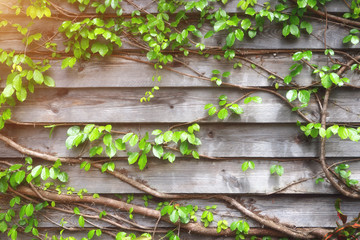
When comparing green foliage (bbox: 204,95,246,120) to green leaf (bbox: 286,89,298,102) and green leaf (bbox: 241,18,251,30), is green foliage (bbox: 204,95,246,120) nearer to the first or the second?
green leaf (bbox: 286,89,298,102)

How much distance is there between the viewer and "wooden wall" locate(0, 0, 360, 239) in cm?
147

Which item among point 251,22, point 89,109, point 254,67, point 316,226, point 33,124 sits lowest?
point 316,226

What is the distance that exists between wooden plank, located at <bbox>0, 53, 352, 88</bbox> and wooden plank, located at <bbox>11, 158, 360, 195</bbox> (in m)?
0.44

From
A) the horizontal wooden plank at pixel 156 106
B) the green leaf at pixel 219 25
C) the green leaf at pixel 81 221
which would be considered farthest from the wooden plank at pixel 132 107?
the green leaf at pixel 81 221

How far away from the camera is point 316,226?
1551mm

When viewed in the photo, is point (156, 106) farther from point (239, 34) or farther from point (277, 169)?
point (277, 169)

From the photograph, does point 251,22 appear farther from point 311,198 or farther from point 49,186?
point 49,186

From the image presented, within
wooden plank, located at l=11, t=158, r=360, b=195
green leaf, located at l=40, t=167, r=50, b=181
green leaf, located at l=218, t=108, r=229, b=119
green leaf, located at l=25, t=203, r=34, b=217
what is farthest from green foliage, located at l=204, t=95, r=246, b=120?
green leaf, located at l=25, t=203, r=34, b=217

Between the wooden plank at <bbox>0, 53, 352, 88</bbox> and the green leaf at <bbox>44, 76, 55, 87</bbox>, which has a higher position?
the wooden plank at <bbox>0, 53, 352, 88</bbox>

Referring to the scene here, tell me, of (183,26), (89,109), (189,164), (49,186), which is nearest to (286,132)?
(189,164)

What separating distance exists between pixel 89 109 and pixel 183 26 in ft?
2.25

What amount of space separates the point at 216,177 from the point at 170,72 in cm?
64

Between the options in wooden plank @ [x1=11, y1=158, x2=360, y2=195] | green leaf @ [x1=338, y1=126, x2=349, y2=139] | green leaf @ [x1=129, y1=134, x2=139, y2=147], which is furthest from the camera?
wooden plank @ [x1=11, y1=158, x2=360, y2=195]

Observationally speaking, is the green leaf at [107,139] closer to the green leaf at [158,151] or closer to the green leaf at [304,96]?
the green leaf at [158,151]
